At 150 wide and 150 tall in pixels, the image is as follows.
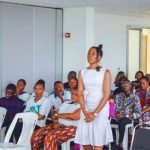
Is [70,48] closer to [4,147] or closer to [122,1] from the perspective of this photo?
[122,1]

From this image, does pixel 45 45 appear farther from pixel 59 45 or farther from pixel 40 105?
pixel 40 105

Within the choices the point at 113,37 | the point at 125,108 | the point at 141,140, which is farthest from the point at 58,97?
the point at 113,37

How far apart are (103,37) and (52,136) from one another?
569 centimetres

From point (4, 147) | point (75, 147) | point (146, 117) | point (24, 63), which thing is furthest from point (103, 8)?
point (4, 147)

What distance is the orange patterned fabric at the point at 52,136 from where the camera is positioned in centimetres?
573

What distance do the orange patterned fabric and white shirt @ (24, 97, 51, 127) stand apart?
316mm

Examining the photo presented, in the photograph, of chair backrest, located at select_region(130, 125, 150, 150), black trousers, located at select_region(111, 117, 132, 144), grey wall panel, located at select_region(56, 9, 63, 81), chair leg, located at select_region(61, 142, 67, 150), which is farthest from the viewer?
grey wall panel, located at select_region(56, 9, 63, 81)

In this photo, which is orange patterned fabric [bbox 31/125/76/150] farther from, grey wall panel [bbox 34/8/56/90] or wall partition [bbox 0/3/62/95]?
grey wall panel [bbox 34/8/56/90]

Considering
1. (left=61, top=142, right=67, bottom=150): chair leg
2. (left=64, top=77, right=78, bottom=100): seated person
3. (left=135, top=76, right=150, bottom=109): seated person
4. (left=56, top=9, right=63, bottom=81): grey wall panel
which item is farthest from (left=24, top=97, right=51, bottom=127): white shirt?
(left=56, top=9, right=63, bottom=81): grey wall panel

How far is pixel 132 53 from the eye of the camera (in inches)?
478

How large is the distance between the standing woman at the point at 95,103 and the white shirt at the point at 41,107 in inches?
57.4

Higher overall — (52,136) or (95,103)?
(95,103)

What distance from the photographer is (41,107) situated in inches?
247

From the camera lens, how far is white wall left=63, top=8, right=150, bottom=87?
9.56 metres
